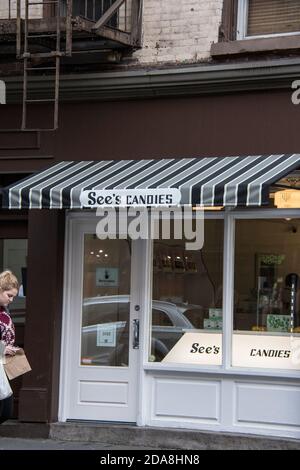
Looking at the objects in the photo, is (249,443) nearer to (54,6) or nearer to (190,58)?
(190,58)

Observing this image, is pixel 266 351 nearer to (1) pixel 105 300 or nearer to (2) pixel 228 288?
(2) pixel 228 288

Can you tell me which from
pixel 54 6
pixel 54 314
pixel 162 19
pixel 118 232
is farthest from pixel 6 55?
pixel 54 314

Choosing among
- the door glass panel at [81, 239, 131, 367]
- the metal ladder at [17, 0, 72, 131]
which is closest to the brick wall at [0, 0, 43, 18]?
the metal ladder at [17, 0, 72, 131]

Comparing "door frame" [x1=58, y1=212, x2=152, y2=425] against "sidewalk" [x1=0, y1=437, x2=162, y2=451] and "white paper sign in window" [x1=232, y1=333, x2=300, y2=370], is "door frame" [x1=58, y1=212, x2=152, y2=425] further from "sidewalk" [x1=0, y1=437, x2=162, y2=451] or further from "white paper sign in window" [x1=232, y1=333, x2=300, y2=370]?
"white paper sign in window" [x1=232, y1=333, x2=300, y2=370]

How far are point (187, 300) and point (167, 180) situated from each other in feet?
5.17

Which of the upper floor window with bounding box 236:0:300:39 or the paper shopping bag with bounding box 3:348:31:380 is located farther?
the upper floor window with bounding box 236:0:300:39

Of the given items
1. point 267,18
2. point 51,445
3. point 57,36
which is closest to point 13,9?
point 57,36

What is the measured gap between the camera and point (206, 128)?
8.58m

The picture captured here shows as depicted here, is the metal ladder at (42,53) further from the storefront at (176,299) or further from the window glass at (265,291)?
the window glass at (265,291)

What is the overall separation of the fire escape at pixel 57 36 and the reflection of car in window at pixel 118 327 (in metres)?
2.12

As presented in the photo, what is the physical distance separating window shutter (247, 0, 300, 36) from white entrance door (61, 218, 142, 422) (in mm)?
2710

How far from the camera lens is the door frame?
8.77 meters

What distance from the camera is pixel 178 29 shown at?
28.9 feet

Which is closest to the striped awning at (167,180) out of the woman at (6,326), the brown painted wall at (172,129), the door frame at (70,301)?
the brown painted wall at (172,129)
